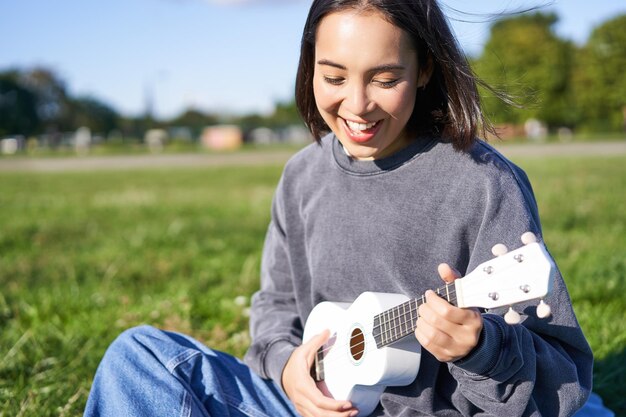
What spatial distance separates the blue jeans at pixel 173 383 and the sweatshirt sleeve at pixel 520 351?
2.62 feet

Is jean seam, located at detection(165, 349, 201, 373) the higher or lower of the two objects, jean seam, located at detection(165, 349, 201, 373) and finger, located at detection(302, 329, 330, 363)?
the lower

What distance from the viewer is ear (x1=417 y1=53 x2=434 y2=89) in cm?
221

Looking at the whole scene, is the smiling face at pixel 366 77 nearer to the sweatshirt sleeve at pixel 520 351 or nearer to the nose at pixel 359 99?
the nose at pixel 359 99

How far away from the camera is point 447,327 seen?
172 centimetres

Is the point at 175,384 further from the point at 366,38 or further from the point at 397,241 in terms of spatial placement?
the point at 366,38

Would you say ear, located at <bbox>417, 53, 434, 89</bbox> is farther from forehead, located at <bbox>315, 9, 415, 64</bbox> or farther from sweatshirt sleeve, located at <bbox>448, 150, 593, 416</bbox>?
sweatshirt sleeve, located at <bbox>448, 150, 593, 416</bbox>

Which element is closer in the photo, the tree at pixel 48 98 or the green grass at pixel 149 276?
the green grass at pixel 149 276

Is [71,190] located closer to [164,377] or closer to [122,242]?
[122,242]

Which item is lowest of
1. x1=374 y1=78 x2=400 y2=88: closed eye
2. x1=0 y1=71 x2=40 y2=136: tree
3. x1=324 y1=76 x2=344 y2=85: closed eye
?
x1=0 y1=71 x2=40 y2=136: tree

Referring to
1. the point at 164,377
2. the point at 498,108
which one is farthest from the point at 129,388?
the point at 498,108

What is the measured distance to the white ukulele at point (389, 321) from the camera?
1575mm

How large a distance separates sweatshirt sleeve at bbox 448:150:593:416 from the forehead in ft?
1.52

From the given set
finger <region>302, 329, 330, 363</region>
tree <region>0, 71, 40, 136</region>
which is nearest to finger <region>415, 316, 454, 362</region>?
finger <region>302, 329, 330, 363</region>

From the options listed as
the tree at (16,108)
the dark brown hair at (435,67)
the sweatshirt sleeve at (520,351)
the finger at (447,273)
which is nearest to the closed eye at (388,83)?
the dark brown hair at (435,67)
